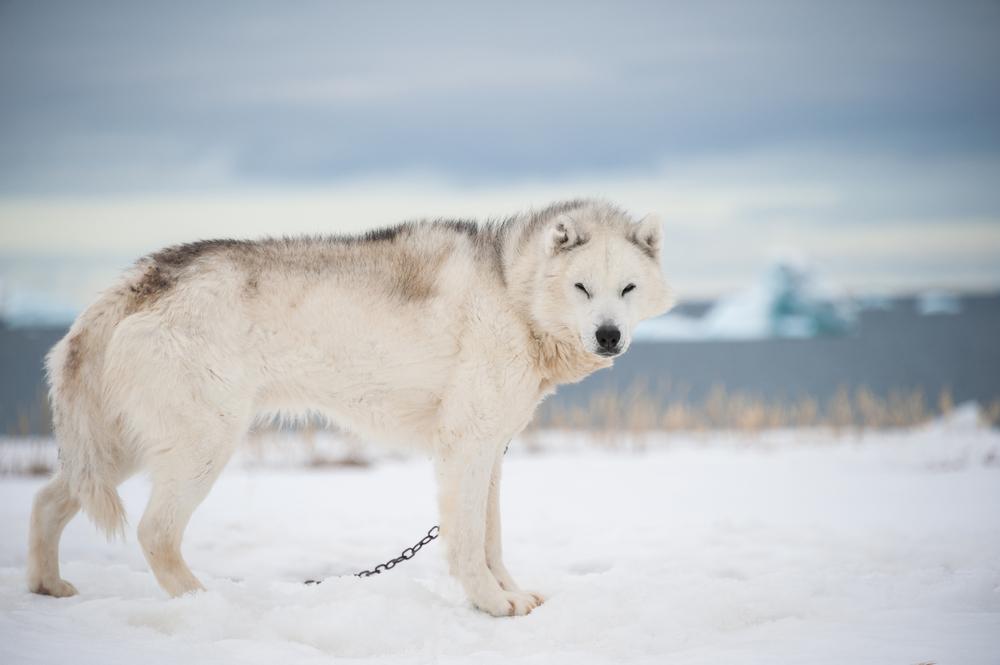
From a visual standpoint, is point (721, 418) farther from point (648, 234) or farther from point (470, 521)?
point (470, 521)

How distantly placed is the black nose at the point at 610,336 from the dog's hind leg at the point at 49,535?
3167mm

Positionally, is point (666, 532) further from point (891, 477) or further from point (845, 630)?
point (891, 477)

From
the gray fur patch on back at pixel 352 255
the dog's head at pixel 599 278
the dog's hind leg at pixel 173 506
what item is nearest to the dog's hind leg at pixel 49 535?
the dog's hind leg at pixel 173 506

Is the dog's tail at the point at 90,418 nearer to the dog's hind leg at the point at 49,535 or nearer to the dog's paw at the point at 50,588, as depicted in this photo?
the dog's hind leg at the point at 49,535

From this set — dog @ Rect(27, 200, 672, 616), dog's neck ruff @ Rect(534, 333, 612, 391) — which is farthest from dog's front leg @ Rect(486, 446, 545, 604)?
dog's neck ruff @ Rect(534, 333, 612, 391)

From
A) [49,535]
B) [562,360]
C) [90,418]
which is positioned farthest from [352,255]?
[49,535]

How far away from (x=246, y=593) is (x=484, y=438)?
1.66 metres

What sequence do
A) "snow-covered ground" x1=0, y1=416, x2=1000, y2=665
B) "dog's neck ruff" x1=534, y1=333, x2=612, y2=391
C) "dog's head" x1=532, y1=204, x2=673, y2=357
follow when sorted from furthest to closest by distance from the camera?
"dog's neck ruff" x1=534, y1=333, x2=612, y2=391 → "dog's head" x1=532, y1=204, x2=673, y2=357 → "snow-covered ground" x1=0, y1=416, x2=1000, y2=665

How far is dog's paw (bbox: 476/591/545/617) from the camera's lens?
4824 millimetres

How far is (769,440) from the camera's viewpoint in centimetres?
1376

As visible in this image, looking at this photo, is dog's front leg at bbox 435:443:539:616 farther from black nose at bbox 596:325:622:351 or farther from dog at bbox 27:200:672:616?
black nose at bbox 596:325:622:351

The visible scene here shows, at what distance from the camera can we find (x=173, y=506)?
15.5 ft

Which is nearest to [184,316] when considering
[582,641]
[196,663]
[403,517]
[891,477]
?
[196,663]

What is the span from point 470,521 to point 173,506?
66.1 inches
